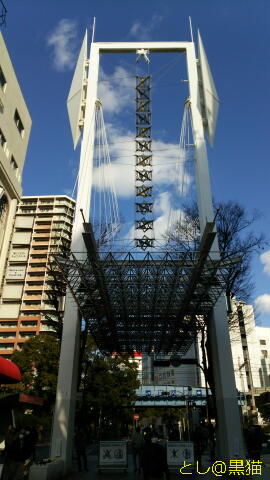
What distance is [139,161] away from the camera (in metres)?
24.8

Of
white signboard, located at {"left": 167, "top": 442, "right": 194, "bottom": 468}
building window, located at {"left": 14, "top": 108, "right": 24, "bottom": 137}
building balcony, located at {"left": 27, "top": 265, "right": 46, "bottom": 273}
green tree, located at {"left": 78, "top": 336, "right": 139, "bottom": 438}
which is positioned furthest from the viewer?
building balcony, located at {"left": 27, "top": 265, "right": 46, "bottom": 273}

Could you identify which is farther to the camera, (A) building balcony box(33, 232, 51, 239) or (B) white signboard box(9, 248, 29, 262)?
(A) building balcony box(33, 232, 51, 239)

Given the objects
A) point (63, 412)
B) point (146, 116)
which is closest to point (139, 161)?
point (146, 116)

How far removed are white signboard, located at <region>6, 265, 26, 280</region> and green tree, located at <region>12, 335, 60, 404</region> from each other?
192 ft

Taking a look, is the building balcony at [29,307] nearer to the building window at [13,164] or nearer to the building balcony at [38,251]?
the building balcony at [38,251]

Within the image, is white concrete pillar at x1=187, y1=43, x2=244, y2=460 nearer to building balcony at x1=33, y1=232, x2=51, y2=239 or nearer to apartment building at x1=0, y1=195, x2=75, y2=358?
apartment building at x1=0, y1=195, x2=75, y2=358

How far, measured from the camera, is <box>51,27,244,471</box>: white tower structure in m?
14.8

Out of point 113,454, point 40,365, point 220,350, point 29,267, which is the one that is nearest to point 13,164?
point 220,350

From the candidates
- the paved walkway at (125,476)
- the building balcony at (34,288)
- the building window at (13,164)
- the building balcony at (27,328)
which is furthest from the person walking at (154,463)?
the building balcony at (34,288)

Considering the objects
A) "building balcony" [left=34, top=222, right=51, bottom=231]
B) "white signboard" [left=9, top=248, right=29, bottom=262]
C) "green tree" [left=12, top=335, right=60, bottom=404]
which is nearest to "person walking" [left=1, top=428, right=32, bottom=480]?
"green tree" [left=12, top=335, right=60, bottom=404]

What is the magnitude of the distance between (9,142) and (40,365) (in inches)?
857

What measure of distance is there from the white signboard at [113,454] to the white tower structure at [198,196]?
1.43 m

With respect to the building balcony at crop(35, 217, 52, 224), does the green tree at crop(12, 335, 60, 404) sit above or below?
below

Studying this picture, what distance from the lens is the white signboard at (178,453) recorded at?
13789 millimetres
